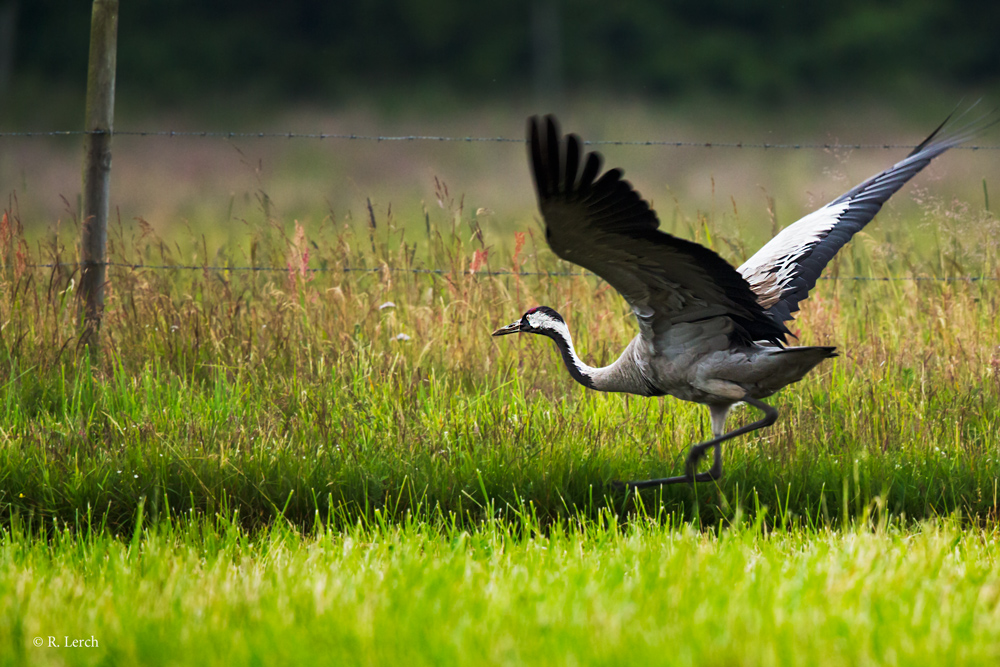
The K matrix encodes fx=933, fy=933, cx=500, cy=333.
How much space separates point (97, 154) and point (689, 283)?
319cm

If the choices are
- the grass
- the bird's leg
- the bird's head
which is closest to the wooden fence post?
the grass

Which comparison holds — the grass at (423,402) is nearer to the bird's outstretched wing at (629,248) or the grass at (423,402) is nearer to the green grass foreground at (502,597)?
the green grass foreground at (502,597)

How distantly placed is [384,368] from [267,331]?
0.65 metres

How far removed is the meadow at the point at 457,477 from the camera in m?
2.04

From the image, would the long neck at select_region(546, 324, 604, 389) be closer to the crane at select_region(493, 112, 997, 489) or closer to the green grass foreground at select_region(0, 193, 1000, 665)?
the crane at select_region(493, 112, 997, 489)

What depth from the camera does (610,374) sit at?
356 cm

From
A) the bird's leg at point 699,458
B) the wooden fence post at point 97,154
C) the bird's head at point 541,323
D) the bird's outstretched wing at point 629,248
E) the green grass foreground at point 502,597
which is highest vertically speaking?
the wooden fence post at point 97,154

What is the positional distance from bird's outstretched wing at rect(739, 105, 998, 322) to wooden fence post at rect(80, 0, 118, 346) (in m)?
3.15

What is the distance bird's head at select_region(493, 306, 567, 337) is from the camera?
3.73 metres

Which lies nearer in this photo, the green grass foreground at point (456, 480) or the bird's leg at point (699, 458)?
the green grass foreground at point (456, 480)

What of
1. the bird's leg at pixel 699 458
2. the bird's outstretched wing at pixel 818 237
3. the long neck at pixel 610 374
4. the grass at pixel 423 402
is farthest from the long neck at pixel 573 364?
the bird's outstretched wing at pixel 818 237

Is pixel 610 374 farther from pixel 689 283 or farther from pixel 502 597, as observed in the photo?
pixel 502 597

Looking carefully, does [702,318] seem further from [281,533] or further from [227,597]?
[227,597]

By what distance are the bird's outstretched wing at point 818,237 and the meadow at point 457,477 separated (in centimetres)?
56
